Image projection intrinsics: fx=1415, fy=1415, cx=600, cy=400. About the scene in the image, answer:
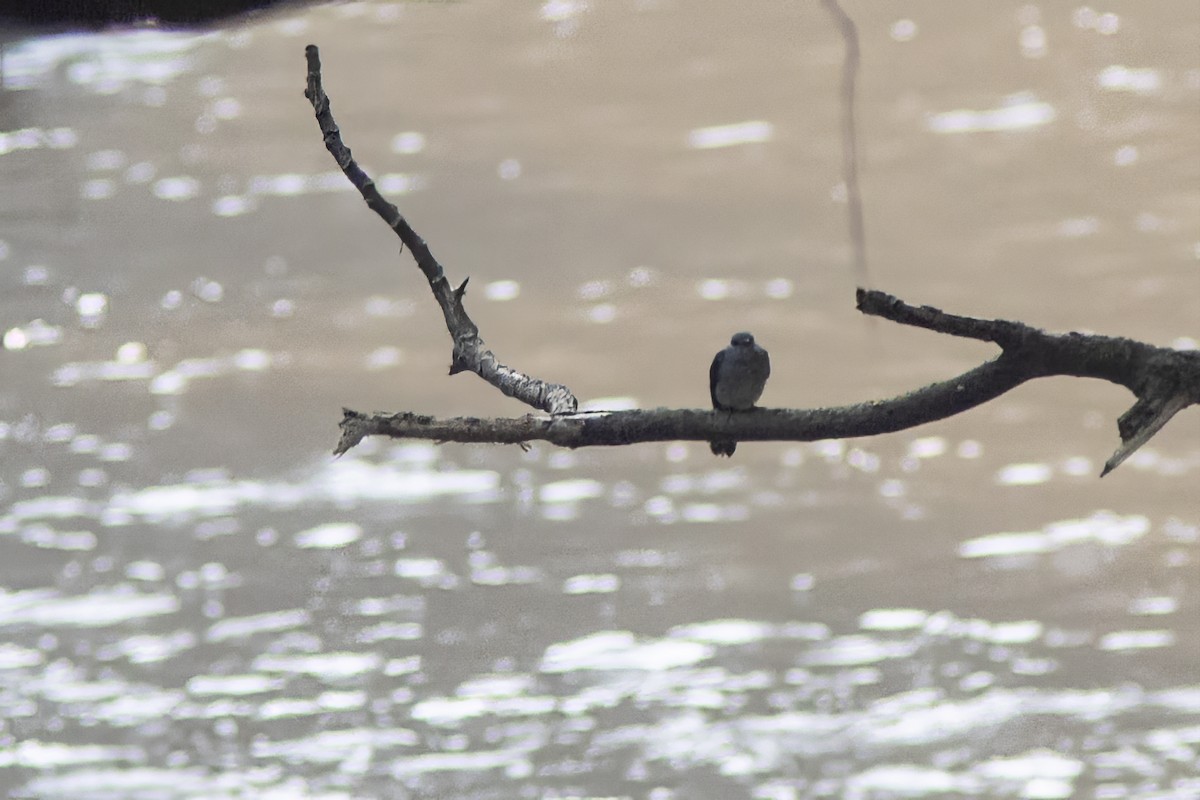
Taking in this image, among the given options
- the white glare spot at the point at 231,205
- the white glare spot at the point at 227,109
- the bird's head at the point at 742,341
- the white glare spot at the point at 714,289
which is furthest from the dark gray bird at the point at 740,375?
the white glare spot at the point at 227,109

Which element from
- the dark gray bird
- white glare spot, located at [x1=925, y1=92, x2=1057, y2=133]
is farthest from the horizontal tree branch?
white glare spot, located at [x1=925, y1=92, x2=1057, y2=133]

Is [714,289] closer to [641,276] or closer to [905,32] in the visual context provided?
[641,276]

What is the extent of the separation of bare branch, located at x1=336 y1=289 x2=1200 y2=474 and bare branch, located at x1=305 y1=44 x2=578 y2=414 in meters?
0.13

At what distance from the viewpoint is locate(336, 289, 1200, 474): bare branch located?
3.20 feet

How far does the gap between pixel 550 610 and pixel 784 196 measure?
1.91 meters

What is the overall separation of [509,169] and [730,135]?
904 mm

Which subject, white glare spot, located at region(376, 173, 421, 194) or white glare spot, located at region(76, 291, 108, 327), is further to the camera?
white glare spot, located at region(76, 291, 108, 327)

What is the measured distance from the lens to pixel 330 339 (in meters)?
5.84

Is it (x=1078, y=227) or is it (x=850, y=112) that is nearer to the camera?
(x=850, y=112)

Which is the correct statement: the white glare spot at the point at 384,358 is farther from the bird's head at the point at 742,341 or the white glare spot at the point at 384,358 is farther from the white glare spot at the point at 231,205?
the bird's head at the point at 742,341

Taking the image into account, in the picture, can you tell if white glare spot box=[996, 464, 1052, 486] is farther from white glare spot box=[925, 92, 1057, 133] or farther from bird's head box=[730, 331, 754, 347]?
bird's head box=[730, 331, 754, 347]

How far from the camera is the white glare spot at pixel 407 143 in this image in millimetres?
5805

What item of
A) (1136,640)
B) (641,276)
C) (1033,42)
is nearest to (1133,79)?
(1033,42)

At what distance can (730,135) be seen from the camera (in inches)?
221
